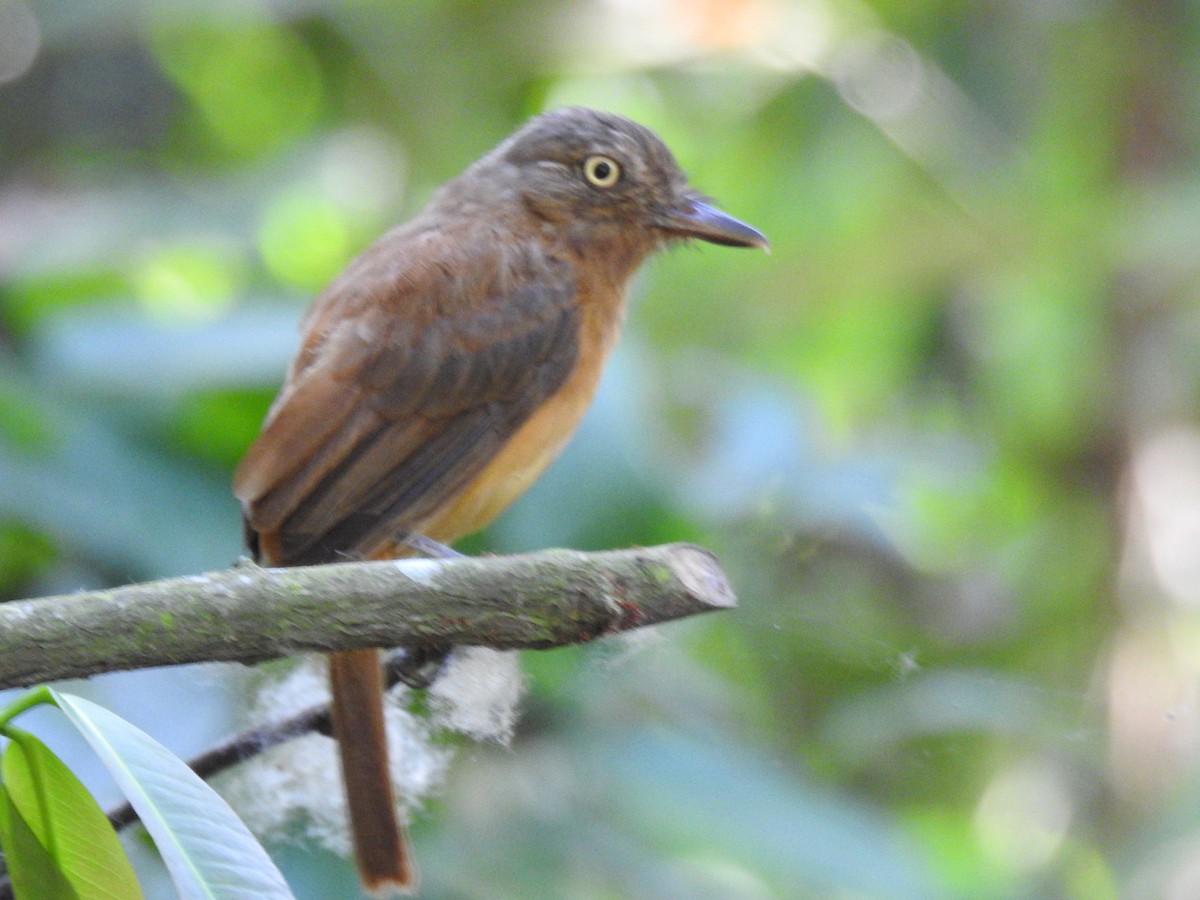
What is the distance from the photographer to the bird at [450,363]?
2.65 m

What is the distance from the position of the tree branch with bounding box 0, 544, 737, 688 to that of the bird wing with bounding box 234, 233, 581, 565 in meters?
1.12

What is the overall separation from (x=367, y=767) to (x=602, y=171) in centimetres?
143

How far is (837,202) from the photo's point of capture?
5422 millimetres

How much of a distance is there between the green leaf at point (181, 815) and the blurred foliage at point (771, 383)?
1.51 m

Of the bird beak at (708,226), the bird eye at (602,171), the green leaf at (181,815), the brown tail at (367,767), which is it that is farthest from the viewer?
the bird eye at (602,171)

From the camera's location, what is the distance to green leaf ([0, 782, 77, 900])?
4.63 ft

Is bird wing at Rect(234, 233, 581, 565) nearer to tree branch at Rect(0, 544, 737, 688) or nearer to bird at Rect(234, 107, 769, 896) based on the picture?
bird at Rect(234, 107, 769, 896)

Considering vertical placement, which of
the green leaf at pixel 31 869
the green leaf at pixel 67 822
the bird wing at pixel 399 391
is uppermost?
the bird wing at pixel 399 391

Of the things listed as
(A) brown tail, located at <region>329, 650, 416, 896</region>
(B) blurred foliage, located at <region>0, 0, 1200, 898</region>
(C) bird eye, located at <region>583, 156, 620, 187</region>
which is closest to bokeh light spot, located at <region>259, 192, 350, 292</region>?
(B) blurred foliage, located at <region>0, 0, 1200, 898</region>

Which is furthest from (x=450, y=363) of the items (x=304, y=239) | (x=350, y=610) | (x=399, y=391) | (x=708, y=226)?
(x=304, y=239)

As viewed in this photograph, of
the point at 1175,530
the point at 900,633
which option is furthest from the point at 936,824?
the point at 1175,530

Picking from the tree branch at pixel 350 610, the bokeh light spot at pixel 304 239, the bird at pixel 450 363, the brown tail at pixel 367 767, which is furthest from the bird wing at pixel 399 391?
the bokeh light spot at pixel 304 239

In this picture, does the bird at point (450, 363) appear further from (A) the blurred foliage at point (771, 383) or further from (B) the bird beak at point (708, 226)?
(A) the blurred foliage at point (771, 383)

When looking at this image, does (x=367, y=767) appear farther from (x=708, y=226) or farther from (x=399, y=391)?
(x=708, y=226)
